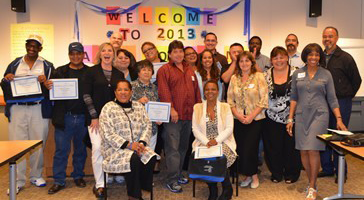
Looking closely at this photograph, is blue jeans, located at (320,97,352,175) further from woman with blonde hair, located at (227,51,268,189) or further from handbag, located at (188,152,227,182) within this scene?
handbag, located at (188,152,227,182)

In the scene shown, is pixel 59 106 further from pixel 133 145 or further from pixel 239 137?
pixel 239 137

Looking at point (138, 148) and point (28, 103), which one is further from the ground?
point (28, 103)

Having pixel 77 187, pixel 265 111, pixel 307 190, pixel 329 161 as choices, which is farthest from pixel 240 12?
pixel 77 187

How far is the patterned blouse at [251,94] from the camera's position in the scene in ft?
11.7

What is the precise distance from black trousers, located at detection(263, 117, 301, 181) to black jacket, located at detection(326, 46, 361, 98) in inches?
33.0

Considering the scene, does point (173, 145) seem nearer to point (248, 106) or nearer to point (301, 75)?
point (248, 106)

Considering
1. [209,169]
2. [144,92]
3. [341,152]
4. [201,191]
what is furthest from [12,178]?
[341,152]

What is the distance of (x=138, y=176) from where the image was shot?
3.00 metres

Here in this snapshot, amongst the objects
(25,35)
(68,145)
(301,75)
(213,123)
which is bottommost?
(68,145)

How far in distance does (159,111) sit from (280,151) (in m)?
1.59

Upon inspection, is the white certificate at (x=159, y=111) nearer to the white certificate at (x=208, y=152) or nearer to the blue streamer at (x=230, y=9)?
the white certificate at (x=208, y=152)

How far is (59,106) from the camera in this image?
11.5ft

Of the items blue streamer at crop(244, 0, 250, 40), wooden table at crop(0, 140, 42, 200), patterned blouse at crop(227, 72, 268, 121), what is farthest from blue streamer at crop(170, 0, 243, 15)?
wooden table at crop(0, 140, 42, 200)

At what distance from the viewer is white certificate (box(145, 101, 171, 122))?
3486 millimetres
